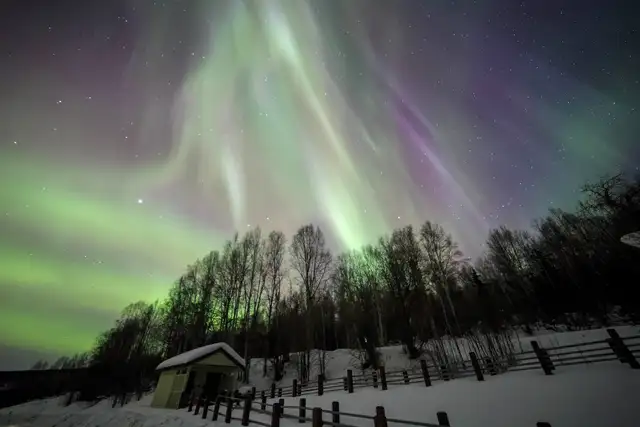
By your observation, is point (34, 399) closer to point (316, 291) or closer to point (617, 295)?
point (316, 291)

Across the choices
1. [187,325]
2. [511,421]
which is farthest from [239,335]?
[511,421]

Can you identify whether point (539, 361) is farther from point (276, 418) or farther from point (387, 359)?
point (387, 359)

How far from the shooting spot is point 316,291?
29.0 m

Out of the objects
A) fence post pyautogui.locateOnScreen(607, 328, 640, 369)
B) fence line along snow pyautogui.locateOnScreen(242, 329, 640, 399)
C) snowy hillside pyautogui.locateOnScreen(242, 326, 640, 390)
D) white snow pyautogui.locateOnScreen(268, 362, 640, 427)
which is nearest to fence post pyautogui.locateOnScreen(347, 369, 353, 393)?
fence line along snow pyautogui.locateOnScreen(242, 329, 640, 399)

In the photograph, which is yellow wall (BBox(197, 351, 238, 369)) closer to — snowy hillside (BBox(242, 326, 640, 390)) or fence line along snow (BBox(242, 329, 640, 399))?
fence line along snow (BBox(242, 329, 640, 399))

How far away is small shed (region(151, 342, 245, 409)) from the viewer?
19.8 metres

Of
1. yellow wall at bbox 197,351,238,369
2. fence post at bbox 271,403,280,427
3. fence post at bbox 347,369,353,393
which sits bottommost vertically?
fence post at bbox 271,403,280,427

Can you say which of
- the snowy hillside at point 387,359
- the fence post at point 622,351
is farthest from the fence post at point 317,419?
the snowy hillside at point 387,359

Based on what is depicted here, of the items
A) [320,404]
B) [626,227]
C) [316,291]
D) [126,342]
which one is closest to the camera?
[320,404]

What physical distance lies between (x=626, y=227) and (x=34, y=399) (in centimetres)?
7878

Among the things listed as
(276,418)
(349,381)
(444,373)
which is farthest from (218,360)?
(444,373)

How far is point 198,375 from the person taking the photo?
827 inches

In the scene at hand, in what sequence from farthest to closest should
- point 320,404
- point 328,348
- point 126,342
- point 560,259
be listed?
point 126,342
point 328,348
point 560,259
point 320,404

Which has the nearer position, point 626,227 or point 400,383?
point 400,383
